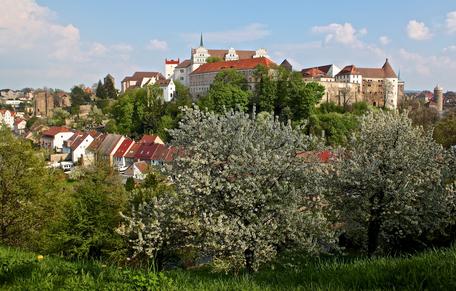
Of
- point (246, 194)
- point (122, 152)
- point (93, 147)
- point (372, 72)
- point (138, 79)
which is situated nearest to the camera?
point (246, 194)

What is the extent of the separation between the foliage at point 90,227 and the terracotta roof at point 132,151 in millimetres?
46927

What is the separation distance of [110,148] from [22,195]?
5646cm

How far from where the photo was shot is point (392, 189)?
1653 cm

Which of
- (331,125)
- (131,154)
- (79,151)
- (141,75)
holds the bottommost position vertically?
(79,151)

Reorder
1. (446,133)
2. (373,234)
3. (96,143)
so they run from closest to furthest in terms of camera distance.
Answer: (373,234) < (446,133) < (96,143)

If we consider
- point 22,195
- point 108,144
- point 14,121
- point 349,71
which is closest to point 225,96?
point 108,144

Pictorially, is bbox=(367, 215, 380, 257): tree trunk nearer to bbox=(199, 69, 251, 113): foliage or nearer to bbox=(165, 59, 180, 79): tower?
bbox=(199, 69, 251, 113): foliage

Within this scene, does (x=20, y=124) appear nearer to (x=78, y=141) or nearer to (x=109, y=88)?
(x=109, y=88)

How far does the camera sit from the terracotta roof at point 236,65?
103250 mm

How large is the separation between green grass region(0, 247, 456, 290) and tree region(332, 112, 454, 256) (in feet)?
31.3

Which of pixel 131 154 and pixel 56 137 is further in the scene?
pixel 56 137

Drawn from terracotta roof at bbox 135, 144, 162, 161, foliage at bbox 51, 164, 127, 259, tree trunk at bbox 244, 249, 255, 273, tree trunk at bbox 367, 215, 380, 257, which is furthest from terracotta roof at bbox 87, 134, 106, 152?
tree trunk at bbox 244, 249, 255, 273

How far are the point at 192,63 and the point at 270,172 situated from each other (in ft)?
402

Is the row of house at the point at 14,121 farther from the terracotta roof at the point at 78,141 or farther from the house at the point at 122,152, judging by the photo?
the house at the point at 122,152
